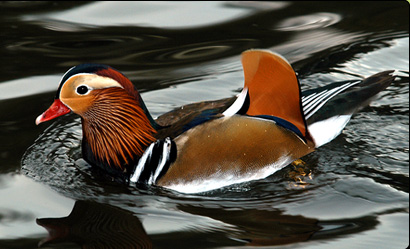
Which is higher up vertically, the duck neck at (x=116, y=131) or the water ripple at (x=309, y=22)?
the water ripple at (x=309, y=22)

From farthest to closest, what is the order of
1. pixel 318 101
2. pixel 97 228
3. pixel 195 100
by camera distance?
pixel 195 100 → pixel 318 101 → pixel 97 228

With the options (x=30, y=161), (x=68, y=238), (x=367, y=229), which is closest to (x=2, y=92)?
(x=30, y=161)

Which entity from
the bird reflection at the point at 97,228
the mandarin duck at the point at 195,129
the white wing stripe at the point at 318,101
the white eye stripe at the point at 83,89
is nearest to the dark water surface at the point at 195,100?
the bird reflection at the point at 97,228

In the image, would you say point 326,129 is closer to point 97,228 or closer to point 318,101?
point 318,101

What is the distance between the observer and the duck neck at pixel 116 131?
212 inches

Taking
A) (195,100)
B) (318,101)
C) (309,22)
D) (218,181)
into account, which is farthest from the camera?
(309,22)

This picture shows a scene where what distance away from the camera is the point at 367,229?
4.69 m

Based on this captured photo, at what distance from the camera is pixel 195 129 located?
17.1 feet

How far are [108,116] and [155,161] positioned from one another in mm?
481

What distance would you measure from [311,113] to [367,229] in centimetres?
128

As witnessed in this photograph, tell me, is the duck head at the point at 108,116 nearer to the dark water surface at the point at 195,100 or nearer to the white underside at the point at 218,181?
the dark water surface at the point at 195,100

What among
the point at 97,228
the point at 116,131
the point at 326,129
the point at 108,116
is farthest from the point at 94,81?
the point at 326,129

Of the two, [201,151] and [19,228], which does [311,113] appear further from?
[19,228]

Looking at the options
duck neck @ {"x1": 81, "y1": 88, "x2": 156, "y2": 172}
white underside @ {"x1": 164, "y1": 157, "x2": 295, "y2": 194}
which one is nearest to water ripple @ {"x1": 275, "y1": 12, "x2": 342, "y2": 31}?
white underside @ {"x1": 164, "y1": 157, "x2": 295, "y2": 194}
